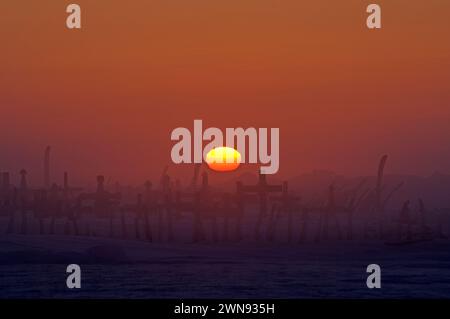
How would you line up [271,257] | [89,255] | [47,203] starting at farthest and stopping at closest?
[47,203] < [271,257] < [89,255]

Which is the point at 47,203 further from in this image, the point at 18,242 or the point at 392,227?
the point at 392,227

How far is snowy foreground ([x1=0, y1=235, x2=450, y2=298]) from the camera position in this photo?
52.8 metres

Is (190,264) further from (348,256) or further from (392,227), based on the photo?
(392,227)

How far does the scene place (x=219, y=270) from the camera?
7494cm

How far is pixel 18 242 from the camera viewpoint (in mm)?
107188

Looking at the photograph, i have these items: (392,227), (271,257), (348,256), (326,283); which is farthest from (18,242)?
(392,227)

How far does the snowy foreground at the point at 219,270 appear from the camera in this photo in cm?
5284

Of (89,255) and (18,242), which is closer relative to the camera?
(89,255)
